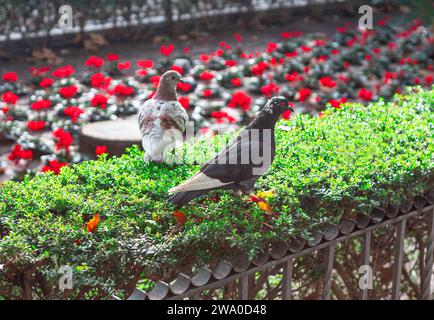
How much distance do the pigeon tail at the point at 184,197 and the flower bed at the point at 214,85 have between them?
210 cm

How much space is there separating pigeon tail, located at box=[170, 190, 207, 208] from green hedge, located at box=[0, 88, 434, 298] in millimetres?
63

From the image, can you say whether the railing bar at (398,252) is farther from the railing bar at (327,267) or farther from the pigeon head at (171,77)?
the pigeon head at (171,77)

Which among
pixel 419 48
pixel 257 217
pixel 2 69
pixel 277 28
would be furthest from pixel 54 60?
pixel 257 217

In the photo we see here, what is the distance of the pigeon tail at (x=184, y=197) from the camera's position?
299 cm

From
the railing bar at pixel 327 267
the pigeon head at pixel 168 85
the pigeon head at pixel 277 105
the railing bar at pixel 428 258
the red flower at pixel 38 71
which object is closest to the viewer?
the pigeon head at pixel 277 105

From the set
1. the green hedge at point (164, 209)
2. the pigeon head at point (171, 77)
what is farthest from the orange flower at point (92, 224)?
the pigeon head at point (171, 77)

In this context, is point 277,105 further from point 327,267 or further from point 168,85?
point 327,267

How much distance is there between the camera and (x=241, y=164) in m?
3.01

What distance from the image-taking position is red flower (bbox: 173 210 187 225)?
299cm

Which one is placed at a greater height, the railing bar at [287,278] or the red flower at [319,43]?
the railing bar at [287,278]

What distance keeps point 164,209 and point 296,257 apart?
609 mm

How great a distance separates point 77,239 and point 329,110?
2150 millimetres
